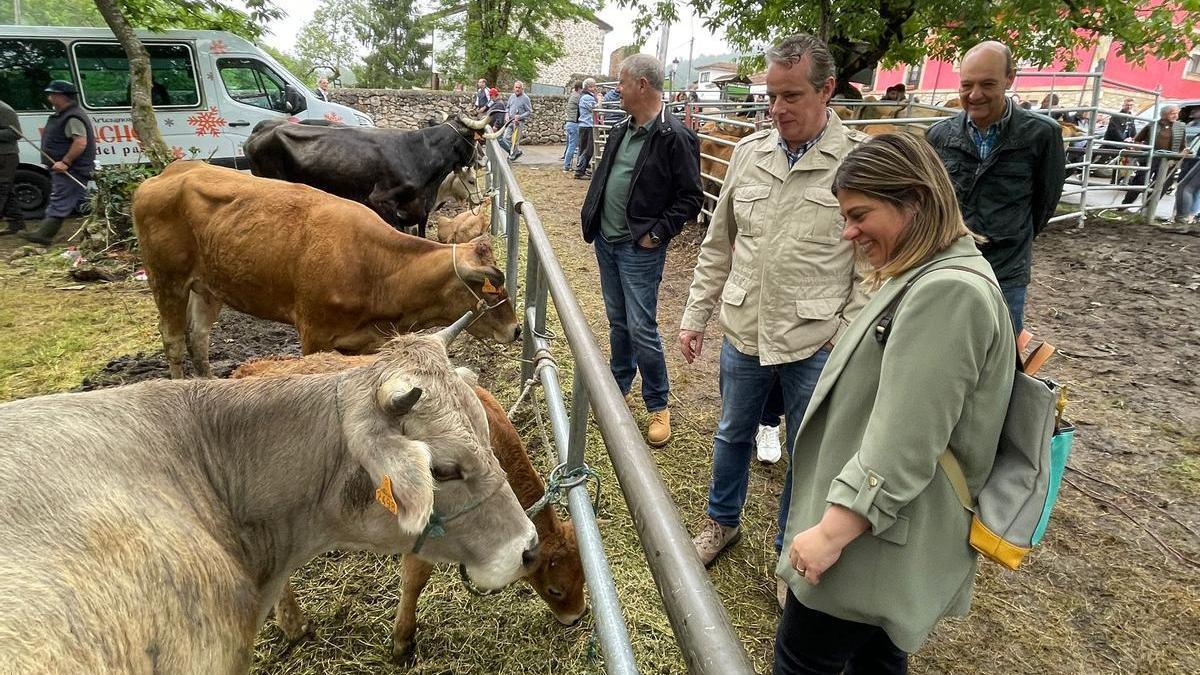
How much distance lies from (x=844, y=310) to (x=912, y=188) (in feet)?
3.49

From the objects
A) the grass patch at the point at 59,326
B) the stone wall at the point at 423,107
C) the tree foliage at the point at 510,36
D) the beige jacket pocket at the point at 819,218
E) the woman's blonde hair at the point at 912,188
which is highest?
the tree foliage at the point at 510,36

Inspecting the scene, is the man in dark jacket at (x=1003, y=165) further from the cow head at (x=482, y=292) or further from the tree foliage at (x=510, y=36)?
the tree foliage at (x=510, y=36)

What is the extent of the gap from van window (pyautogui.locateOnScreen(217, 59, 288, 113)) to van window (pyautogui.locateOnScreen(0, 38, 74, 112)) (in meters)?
2.24

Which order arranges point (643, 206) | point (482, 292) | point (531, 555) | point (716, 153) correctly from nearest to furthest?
point (531, 555) < point (643, 206) < point (482, 292) < point (716, 153)

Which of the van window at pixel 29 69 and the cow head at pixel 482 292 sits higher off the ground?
the van window at pixel 29 69

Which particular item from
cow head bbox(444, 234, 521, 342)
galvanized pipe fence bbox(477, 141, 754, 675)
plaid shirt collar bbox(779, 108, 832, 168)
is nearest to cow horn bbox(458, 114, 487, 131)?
cow head bbox(444, 234, 521, 342)

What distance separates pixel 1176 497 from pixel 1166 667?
1472 mm

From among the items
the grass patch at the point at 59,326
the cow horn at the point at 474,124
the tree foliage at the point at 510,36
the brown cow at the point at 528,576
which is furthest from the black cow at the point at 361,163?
the tree foliage at the point at 510,36

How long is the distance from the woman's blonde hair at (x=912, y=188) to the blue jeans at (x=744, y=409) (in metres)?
1.08

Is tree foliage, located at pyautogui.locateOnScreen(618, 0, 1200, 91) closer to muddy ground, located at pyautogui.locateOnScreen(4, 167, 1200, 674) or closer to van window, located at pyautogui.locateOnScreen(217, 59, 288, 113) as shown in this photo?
muddy ground, located at pyautogui.locateOnScreen(4, 167, 1200, 674)

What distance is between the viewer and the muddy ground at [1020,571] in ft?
8.49

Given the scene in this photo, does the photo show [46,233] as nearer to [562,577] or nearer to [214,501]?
[214,501]

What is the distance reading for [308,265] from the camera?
4.24m

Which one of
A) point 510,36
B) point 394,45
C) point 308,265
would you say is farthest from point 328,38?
point 308,265
